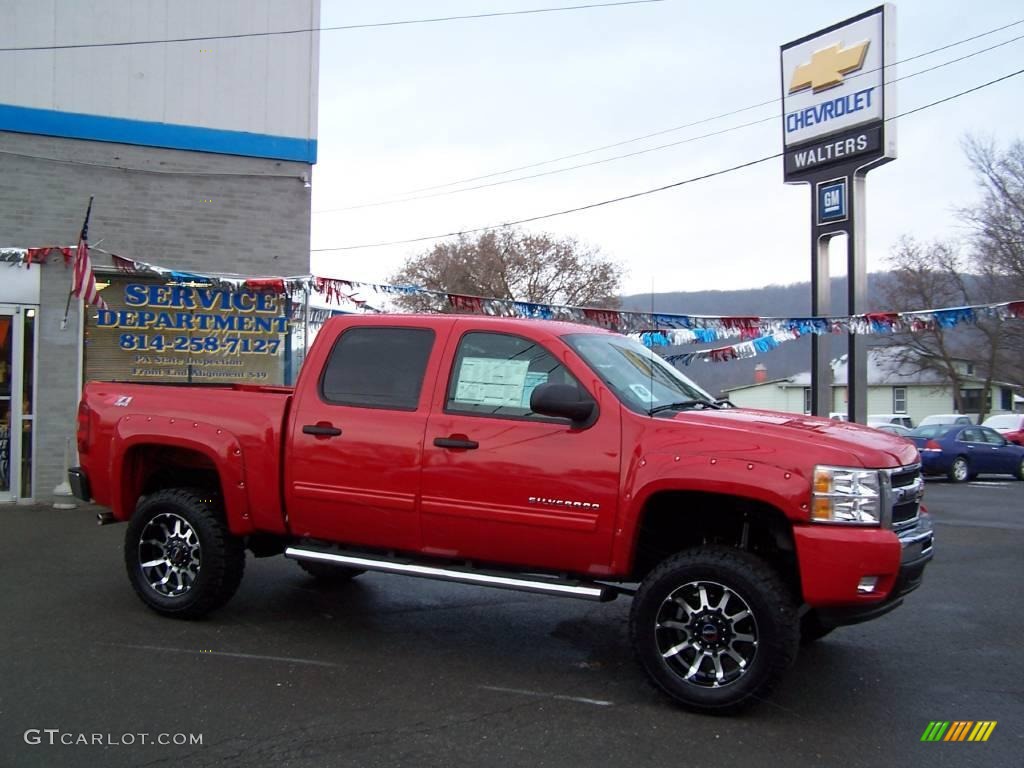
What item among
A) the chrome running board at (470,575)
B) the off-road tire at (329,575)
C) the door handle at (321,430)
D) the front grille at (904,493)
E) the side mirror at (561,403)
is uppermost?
the side mirror at (561,403)

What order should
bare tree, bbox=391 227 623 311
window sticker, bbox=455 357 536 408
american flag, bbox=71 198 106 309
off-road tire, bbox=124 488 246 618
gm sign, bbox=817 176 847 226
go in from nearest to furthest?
window sticker, bbox=455 357 536 408 → off-road tire, bbox=124 488 246 618 → american flag, bbox=71 198 106 309 → gm sign, bbox=817 176 847 226 → bare tree, bbox=391 227 623 311

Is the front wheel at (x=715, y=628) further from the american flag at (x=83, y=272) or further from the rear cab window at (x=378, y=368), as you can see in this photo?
the american flag at (x=83, y=272)

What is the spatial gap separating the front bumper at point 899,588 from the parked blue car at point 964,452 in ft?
53.3

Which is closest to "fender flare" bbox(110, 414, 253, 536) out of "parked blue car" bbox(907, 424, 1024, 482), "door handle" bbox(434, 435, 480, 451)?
"door handle" bbox(434, 435, 480, 451)

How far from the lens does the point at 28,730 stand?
4.19 m

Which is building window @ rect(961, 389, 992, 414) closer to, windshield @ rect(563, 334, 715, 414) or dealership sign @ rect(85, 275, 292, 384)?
dealership sign @ rect(85, 275, 292, 384)

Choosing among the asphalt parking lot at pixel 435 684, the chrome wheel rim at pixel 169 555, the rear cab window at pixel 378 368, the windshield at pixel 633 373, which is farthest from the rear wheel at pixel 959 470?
the chrome wheel rim at pixel 169 555

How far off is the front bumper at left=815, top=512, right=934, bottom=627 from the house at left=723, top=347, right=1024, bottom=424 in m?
41.8

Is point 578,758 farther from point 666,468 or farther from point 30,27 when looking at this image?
point 30,27

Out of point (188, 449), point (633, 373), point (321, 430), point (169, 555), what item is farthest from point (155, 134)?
point (633, 373)

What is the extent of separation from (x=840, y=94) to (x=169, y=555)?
47.3 feet

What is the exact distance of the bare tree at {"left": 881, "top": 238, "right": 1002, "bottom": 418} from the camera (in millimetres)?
36250

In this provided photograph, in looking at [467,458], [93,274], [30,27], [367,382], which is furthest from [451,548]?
[30,27]

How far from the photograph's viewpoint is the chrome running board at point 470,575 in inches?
191
